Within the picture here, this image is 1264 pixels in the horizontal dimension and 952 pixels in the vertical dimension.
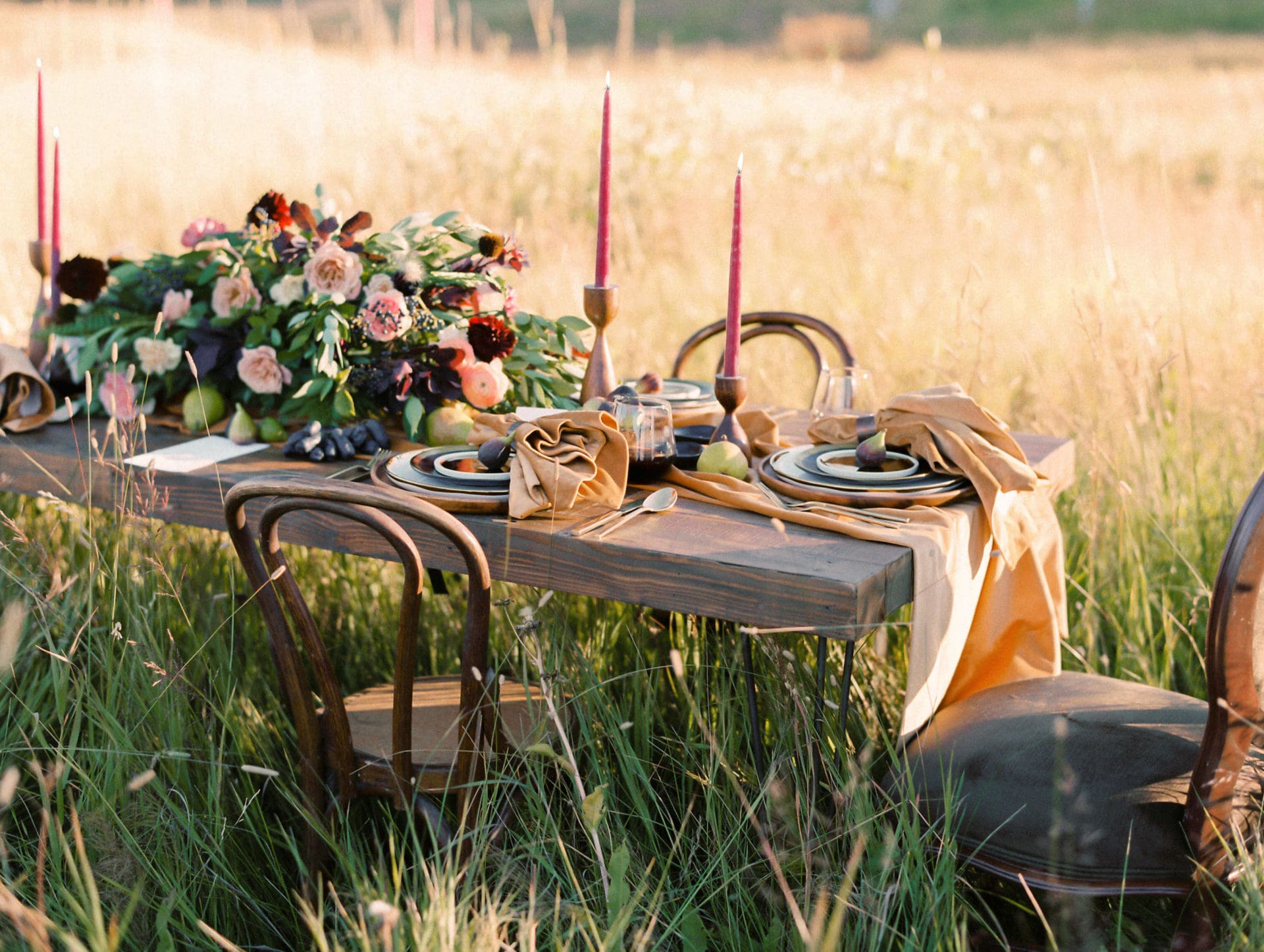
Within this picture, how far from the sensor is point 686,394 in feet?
7.19

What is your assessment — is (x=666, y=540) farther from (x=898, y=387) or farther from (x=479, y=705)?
(x=898, y=387)

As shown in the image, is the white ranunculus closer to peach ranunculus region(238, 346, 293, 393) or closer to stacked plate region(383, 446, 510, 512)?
peach ranunculus region(238, 346, 293, 393)

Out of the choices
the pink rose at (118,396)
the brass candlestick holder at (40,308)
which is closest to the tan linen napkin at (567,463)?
the pink rose at (118,396)

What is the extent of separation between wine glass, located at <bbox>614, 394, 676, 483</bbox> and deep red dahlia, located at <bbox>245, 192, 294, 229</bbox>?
781mm

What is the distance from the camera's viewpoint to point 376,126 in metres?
6.50

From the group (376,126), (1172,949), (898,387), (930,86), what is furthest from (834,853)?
(376,126)

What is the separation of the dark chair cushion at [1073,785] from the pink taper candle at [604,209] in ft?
2.98

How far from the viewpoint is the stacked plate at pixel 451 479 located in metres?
1.58

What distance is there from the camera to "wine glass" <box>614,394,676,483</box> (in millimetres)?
1698

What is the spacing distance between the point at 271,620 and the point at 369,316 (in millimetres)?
627

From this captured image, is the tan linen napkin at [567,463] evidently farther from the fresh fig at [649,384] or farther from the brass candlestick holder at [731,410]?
the fresh fig at [649,384]

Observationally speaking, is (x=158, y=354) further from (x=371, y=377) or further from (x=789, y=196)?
(x=789, y=196)

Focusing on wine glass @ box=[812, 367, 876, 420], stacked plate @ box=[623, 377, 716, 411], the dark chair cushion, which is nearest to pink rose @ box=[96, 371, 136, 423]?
stacked plate @ box=[623, 377, 716, 411]

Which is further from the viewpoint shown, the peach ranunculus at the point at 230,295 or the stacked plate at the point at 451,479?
the peach ranunculus at the point at 230,295
